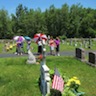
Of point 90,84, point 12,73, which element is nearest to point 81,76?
point 90,84

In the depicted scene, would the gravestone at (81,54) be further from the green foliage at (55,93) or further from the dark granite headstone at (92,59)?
the green foliage at (55,93)

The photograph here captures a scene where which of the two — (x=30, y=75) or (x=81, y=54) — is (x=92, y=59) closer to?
(x=81, y=54)

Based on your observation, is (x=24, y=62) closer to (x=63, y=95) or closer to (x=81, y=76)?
(x=81, y=76)

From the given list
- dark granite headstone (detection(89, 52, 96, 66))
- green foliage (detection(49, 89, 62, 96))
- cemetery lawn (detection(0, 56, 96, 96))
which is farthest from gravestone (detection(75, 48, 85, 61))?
green foliage (detection(49, 89, 62, 96))

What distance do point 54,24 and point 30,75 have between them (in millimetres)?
72778

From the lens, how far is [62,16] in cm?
9200

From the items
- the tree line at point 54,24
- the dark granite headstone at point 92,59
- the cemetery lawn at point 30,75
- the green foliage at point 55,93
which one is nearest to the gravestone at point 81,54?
the cemetery lawn at point 30,75

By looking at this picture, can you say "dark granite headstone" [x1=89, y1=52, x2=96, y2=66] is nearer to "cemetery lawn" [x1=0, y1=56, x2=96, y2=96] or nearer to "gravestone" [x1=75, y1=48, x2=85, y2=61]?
"cemetery lawn" [x1=0, y1=56, x2=96, y2=96]

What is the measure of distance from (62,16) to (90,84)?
77.0 meters

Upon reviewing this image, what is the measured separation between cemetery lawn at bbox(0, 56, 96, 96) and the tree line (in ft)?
212

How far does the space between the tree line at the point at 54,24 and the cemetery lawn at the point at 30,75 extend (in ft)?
212

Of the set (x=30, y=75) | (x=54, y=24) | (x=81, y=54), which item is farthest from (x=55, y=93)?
(x=54, y=24)

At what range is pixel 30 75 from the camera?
18.6 metres

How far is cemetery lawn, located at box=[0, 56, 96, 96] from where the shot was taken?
1439 cm
